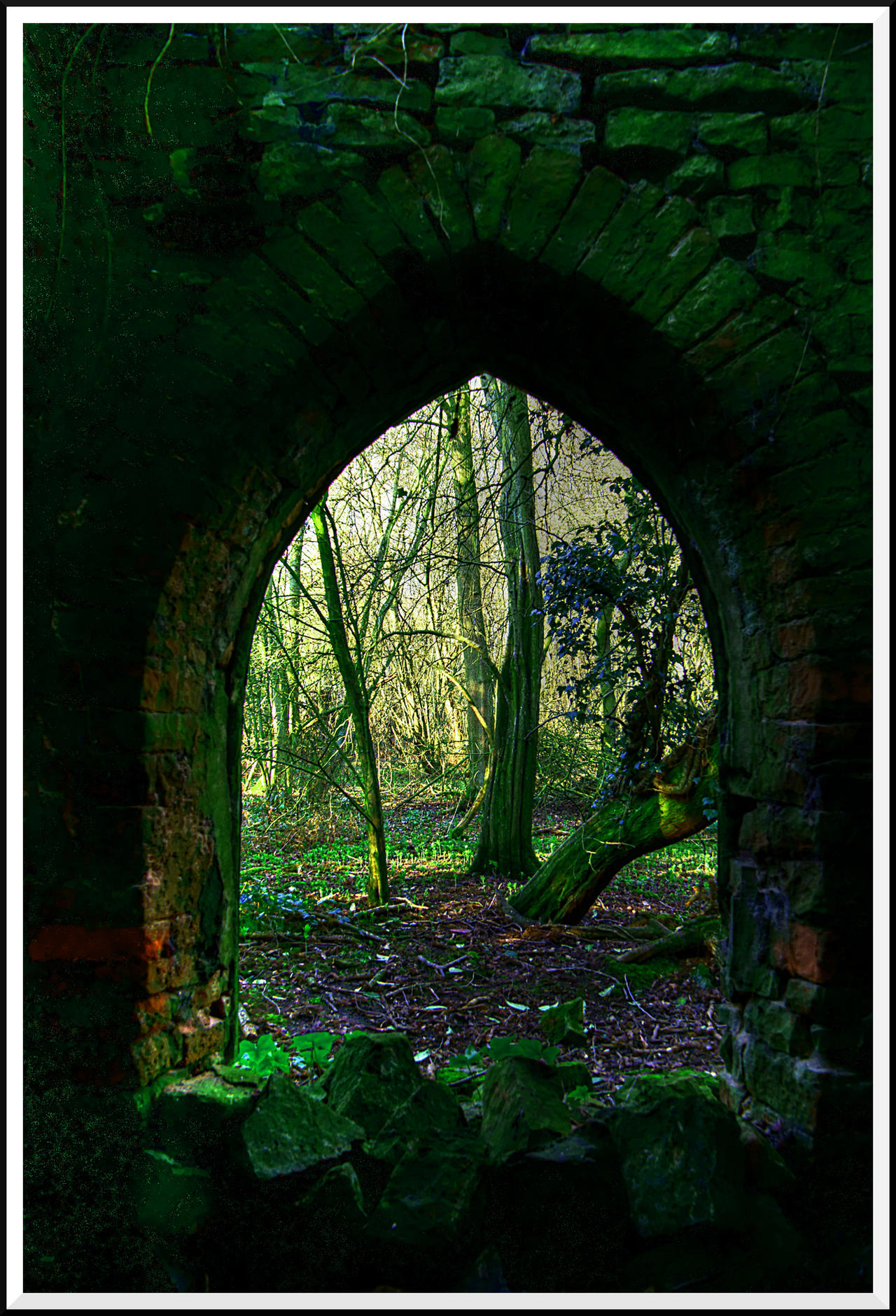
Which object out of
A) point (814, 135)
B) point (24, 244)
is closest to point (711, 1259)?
point (814, 135)

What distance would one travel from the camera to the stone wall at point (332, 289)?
5.51 ft

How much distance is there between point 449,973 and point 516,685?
3042 mm

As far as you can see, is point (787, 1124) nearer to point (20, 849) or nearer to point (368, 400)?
point (20, 849)

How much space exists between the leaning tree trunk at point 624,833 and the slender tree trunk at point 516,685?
3.59 feet

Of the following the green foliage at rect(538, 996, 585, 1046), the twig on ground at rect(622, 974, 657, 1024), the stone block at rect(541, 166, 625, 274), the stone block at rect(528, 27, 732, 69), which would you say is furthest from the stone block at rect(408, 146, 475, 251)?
the twig on ground at rect(622, 974, 657, 1024)

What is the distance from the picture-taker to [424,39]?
5.61 feet

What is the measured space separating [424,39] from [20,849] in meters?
2.31

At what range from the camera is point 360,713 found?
210 inches

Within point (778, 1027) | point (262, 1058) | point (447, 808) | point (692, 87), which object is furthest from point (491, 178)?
point (447, 808)

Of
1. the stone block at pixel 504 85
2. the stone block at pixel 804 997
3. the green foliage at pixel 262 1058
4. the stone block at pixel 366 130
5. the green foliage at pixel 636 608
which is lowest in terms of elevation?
the green foliage at pixel 262 1058

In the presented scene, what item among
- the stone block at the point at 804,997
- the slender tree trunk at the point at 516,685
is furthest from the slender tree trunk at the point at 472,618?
the stone block at the point at 804,997

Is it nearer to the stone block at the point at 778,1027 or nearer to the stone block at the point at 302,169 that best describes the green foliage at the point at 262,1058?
the stone block at the point at 778,1027

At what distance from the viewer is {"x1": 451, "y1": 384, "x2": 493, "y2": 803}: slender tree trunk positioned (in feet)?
22.6

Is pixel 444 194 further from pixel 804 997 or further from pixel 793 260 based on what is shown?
pixel 804 997
